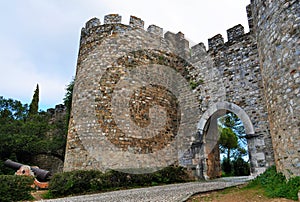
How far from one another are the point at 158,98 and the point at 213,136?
2871 mm

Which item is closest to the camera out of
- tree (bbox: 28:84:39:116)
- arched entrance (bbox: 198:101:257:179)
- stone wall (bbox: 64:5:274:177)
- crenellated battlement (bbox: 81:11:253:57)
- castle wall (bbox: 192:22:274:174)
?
castle wall (bbox: 192:22:274:174)

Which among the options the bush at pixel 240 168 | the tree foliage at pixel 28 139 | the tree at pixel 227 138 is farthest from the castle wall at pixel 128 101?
the tree at pixel 227 138

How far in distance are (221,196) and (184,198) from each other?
88 centimetres

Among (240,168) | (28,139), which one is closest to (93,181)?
(28,139)

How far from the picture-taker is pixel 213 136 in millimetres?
9406

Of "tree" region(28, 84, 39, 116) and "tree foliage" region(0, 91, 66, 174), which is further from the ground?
"tree" region(28, 84, 39, 116)

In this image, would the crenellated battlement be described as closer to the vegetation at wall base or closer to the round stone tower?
the round stone tower

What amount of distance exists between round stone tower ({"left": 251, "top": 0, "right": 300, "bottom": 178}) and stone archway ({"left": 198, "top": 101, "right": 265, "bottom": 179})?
2.21 metres

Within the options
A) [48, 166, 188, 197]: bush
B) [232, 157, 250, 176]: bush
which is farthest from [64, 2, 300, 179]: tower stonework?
[232, 157, 250, 176]: bush

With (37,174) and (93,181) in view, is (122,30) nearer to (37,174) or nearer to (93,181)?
(93,181)

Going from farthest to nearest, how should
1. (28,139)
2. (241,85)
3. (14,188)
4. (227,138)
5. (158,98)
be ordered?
(227,138), (28,139), (158,98), (241,85), (14,188)

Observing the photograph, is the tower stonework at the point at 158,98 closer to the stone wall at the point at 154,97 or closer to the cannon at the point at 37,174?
the stone wall at the point at 154,97

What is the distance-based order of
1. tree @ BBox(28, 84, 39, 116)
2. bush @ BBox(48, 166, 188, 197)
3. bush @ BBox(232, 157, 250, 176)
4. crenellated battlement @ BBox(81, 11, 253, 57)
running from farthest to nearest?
tree @ BBox(28, 84, 39, 116) < bush @ BBox(232, 157, 250, 176) < crenellated battlement @ BBox(81, 11, 253, 57) < bush @ BBox(48, 166, 188, 197)

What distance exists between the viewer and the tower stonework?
23.1ft
